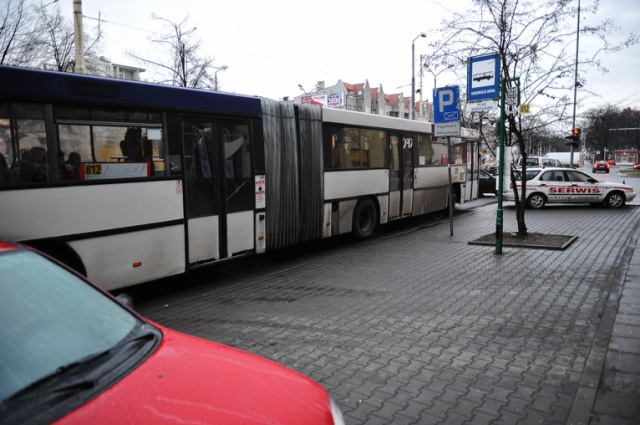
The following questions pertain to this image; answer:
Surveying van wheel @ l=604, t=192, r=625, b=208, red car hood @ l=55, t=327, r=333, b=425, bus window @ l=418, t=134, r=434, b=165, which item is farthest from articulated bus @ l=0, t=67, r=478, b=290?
van wheel @ l=604, t=192, r=625, b=208

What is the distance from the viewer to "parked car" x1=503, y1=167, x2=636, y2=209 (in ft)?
59.8

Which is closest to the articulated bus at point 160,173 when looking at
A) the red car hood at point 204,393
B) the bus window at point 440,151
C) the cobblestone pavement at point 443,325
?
the cobblestone pavement at point 443,325

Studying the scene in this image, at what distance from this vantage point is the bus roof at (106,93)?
543 cm

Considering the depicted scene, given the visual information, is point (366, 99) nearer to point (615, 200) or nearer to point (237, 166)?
point (615, 200)

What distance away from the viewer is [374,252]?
10.2 meters

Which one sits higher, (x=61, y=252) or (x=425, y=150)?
(x=425, y=150)

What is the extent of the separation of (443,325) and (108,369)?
4.27 metres

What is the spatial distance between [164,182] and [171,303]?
175 centimetres

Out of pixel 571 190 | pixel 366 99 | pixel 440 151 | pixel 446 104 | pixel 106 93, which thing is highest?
pixel 366 99

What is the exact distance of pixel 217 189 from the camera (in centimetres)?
782

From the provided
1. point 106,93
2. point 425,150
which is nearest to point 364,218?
point 425,150

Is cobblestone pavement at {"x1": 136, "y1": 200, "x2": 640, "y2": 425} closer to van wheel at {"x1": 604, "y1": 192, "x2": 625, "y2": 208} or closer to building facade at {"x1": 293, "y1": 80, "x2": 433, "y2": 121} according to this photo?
van wheel at {"x1": 604, "y1": 192, "x2": 625, "y2": 208}

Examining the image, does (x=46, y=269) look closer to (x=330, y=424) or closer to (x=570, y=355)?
(x=330, y=424)

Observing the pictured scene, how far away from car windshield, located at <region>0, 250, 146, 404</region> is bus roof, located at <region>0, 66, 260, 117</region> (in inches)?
144
